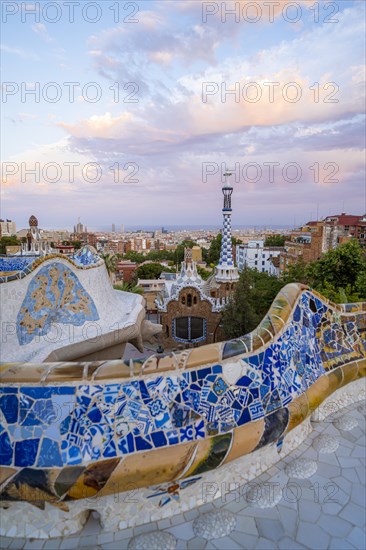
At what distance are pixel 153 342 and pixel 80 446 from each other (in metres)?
13.6

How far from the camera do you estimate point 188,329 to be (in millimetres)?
15062

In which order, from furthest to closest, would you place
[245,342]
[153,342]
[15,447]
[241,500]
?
[153,342] < [245,342] < [241,500] < [15,447]

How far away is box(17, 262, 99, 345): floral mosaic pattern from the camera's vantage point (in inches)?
275

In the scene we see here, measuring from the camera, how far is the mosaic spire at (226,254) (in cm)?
1522

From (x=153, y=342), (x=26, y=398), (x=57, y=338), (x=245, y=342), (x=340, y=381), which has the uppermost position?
(x=245, y=342)

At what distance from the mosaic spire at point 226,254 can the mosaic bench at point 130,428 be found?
12.6 metres

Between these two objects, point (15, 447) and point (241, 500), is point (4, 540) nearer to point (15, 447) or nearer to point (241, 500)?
point (15, 447)

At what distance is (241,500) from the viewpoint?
7.97 ft

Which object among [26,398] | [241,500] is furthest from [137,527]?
[26,398]

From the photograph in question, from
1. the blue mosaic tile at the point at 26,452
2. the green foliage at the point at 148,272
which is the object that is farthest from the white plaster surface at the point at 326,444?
the green foliage at the point at 148,272

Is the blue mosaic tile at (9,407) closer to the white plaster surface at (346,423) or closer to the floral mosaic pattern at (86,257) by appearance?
the white plaster surface at (346,423)

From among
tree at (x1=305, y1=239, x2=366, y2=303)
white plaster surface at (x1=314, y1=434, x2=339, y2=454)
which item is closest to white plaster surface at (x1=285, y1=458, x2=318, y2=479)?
white plaster surface at (x1=314, y1=434, x2=339, y2=454)

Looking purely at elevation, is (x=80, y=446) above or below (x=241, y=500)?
above

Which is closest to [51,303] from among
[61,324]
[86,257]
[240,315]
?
[61,324]
